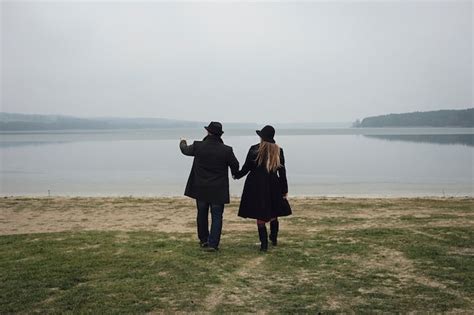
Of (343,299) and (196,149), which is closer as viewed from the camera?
(343,299)

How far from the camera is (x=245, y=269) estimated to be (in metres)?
6.47

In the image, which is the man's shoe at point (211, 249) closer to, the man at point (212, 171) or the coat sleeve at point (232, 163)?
the man at point (212, 171)

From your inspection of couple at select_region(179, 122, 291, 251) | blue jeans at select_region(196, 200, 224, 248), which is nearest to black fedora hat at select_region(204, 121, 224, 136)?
couple at select_region(179, 122, 291, 251)

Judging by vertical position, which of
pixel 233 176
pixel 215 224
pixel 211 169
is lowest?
pixel 215 224

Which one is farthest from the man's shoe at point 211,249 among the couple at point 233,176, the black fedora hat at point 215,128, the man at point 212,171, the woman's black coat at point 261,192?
the black fedora hat at point 215,128

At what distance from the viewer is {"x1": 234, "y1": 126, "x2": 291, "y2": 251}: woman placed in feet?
23.9

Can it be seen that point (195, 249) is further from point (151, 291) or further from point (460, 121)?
point (460, 121)

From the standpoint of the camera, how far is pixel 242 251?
24.7 feet

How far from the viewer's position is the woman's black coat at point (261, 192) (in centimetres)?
729

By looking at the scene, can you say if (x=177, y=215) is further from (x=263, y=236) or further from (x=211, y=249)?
(x=263, y=236)

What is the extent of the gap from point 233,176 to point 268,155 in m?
0.63

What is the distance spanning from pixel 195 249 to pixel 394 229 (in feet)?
13.6

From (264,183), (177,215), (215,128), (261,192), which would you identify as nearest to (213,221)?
(261,192)

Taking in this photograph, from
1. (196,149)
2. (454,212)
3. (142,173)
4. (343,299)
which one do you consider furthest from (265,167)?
(142,173)
